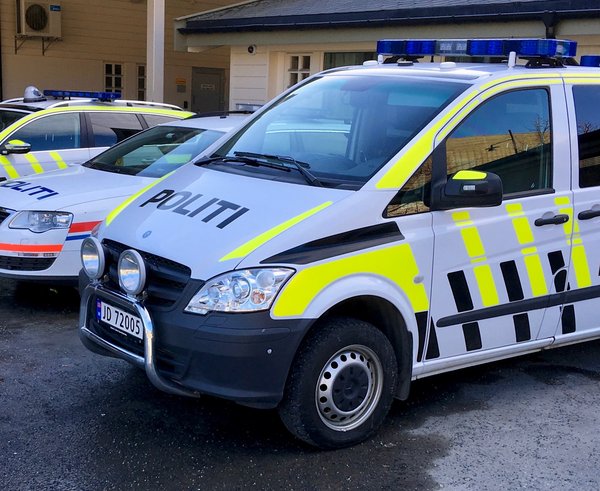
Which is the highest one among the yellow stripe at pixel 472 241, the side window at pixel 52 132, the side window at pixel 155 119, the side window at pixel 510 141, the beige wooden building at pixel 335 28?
the beige wooden building at pixel 335 28

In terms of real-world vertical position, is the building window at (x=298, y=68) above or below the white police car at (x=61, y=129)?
above

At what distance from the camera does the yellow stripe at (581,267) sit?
14.0ft

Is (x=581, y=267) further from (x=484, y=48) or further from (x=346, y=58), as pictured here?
(x=346, y=58)

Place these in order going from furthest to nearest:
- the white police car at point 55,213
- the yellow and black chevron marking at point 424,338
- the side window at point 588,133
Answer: the white police car at point 55,213
the side window at point 588,133
the yellow and black chevron marking at point 424,338

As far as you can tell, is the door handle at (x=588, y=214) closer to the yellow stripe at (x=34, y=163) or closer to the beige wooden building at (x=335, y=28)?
the yellow stripe at (x=34, y=163)

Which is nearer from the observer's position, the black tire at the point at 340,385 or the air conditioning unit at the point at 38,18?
the black tire at the point at 340,385

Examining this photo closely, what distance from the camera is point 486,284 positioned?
3.90 metres

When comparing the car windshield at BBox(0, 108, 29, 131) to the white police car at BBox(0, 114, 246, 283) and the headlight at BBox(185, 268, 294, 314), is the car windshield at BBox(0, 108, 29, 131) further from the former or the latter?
the headlight at BBox(185, 268, 294, 314)

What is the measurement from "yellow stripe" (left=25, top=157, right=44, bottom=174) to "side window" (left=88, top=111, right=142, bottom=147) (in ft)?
1.87

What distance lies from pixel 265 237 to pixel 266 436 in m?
1.08

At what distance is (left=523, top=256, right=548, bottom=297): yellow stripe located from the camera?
4051 millimetres

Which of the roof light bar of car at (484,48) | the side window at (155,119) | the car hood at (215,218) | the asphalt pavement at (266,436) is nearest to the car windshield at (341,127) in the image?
the car hood at (215,218)

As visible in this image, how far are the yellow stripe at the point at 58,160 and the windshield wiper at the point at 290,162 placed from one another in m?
3.51

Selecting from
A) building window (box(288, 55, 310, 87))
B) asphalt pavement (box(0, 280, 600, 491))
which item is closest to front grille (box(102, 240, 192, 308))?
asphalt pavement (box(0, 280, 600, 491))
